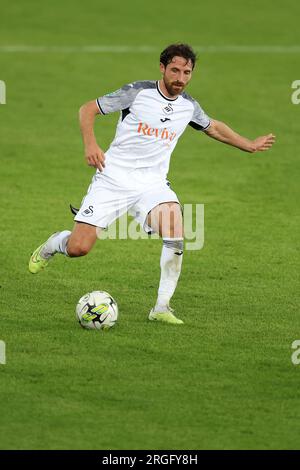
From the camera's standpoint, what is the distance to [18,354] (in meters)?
9.67

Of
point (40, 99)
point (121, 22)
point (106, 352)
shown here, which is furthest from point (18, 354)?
point (121, 22)

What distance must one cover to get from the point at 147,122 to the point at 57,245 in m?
1.46

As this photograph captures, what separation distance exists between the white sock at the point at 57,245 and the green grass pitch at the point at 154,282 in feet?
1.55

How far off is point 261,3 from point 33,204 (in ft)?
57.5

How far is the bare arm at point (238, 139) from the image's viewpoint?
11164 millimetres

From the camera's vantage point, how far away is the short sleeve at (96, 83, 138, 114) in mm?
10695

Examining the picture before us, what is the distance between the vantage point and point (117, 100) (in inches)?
424

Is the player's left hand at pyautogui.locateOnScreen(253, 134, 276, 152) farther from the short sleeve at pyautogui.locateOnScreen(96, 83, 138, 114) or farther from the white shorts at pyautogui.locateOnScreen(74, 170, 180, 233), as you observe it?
the short sleeve at pyautogui.locateOnScreen(96, 83, 138, 114)

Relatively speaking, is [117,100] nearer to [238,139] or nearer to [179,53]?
[179,53]

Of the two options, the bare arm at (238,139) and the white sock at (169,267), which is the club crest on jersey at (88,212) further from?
the bare arm at (238,139)

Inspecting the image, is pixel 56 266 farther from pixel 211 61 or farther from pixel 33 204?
pixel 211 61

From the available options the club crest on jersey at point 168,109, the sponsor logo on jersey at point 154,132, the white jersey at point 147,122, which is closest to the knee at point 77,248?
the white jersey at point 147,122

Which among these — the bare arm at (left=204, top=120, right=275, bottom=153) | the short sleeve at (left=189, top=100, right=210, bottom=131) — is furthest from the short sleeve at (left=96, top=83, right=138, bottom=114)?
the bare arm at (left=204, top=120, right=275, bottom=153)

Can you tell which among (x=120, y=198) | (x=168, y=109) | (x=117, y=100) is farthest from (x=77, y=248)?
(x=168, y=109)
